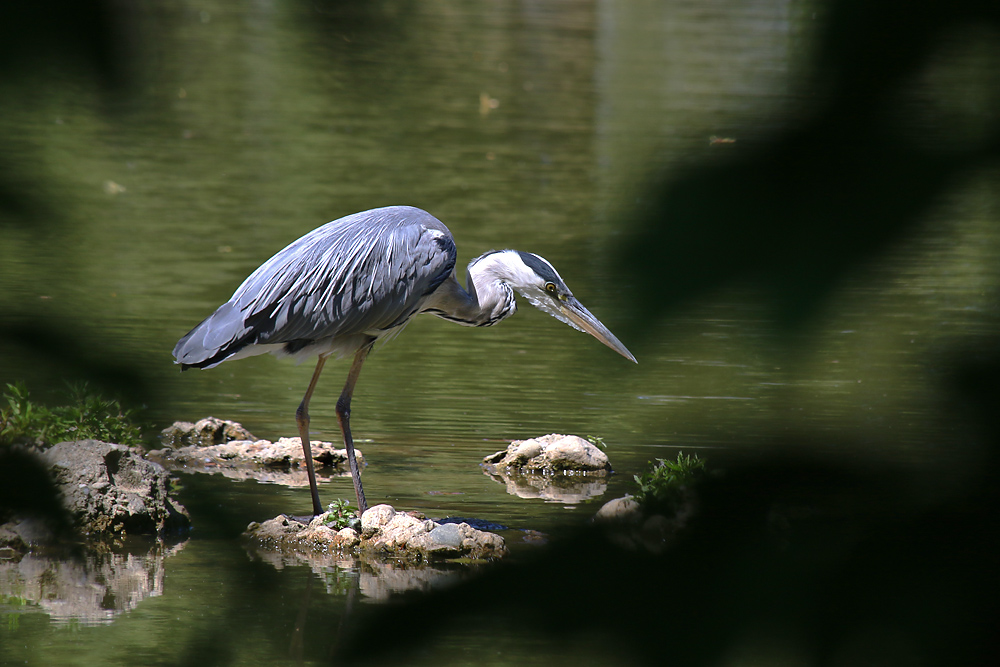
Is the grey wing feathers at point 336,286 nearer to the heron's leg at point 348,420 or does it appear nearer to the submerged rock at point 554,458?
the heron's leg at point 348,420

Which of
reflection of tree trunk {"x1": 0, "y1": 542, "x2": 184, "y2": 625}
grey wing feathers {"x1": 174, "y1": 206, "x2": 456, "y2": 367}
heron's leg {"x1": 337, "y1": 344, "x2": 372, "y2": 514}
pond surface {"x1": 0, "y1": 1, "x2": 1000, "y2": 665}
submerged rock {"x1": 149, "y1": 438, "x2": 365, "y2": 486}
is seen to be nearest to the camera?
pond surface {"x1": 0, "y1": 1, "x2": 1000, "y2": 665}

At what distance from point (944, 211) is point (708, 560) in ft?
1.05

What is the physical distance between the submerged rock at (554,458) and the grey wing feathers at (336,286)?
1051 millimetres

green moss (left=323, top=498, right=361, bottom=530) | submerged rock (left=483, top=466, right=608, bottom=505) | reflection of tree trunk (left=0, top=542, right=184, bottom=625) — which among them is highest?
submerged rock (left=483, top=466, right=608, bottom=505)

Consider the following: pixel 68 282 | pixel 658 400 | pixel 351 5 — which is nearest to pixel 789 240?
pixel 351 5

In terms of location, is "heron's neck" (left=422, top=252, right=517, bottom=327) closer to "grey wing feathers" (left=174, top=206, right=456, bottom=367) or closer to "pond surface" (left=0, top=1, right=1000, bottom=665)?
"grey wing feathers" (left=174, top=206, right=456, bottom=367)

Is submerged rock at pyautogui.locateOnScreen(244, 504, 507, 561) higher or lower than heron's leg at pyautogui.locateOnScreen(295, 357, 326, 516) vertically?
lower

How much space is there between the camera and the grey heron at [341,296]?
4926mm

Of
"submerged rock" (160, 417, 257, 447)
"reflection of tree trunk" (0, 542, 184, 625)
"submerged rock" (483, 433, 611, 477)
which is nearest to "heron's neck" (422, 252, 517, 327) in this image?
"submerged rock" (483, 433, 611, 477)

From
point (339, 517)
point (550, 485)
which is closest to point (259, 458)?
point (339, 517)

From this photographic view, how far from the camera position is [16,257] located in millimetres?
1090

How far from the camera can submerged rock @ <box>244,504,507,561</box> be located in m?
4.59

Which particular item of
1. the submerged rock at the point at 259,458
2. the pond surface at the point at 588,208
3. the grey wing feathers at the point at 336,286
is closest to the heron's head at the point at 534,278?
the grey wing feathers at the point at 336,286

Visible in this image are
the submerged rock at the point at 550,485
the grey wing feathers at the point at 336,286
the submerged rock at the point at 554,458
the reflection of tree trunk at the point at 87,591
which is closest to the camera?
the reflection of tree trunk at the point at 87,591
